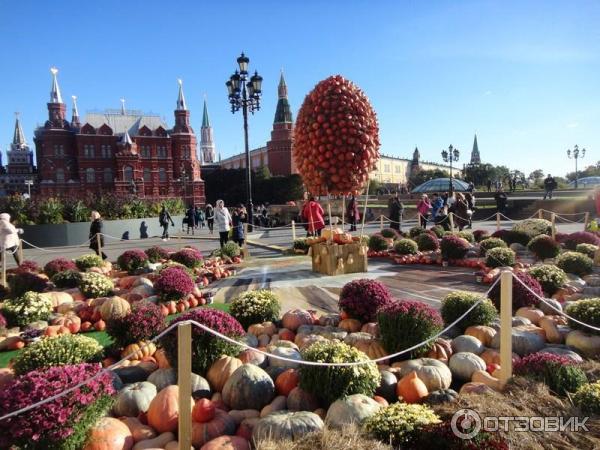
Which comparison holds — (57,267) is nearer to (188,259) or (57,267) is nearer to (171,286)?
(188,259)

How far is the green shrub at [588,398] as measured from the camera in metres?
3.16

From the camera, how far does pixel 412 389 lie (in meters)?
3.71

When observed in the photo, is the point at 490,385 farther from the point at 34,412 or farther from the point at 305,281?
the point at 305,281

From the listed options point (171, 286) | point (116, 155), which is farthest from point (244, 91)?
point (116, 155)

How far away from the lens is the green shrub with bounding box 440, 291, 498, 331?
5195 mm

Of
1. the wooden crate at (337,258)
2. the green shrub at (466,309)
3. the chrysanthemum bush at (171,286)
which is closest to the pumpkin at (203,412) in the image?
the green shrub at (466,309)

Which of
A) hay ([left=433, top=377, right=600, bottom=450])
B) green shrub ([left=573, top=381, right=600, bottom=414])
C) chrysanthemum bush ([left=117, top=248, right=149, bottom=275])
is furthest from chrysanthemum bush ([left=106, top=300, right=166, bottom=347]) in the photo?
chrysanthemum bush ([left=117, top=248, right=149, bottom=275])

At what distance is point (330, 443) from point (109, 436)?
156cm

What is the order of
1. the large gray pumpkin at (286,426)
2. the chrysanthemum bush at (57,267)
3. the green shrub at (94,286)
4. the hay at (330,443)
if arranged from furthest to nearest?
the chrysanthemum bush at (57,267) → the green shrub at (94,286) → the large gray pumpkin at (286,426) → the hay at (330,443)

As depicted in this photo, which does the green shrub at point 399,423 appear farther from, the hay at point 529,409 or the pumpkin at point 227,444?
the pumpkin at point 227,444

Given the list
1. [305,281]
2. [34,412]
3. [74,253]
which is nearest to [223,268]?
[305,281]

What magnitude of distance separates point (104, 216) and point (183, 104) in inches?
2036

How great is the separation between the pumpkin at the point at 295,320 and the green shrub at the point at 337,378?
1778 mm

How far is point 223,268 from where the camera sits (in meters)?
10.3
